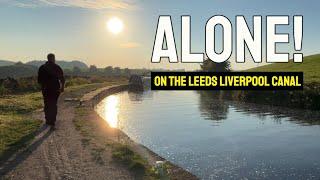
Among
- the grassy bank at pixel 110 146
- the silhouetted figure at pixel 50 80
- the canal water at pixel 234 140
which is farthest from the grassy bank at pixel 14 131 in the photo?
the canal water at pixel 234 140

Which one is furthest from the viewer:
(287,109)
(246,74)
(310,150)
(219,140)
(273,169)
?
(246,74)

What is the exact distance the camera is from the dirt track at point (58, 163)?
12.0m

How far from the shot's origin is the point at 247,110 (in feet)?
124

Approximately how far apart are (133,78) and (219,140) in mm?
71295

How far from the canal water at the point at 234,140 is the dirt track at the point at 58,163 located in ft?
12.2

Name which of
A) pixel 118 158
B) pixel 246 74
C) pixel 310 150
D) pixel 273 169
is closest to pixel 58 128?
pixel 118 158

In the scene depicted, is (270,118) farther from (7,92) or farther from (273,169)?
(7,92)

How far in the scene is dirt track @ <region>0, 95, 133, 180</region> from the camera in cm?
1202

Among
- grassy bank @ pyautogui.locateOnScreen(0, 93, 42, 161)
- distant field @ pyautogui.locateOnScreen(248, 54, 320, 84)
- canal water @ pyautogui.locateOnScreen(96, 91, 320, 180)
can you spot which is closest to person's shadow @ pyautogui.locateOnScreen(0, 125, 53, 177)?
grassy bank @ pyautogui.locateOnScreen(0, 93, 42, 161)

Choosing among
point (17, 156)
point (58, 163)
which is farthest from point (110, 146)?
point (17, 156)

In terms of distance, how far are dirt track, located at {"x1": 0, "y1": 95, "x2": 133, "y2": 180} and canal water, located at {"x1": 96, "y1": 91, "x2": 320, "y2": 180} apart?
3712 mm

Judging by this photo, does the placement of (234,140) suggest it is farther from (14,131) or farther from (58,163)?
(58,163)

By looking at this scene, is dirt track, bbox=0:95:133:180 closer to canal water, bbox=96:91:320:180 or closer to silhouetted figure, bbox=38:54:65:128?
silhouetted figure, bbox=38:54:65:128

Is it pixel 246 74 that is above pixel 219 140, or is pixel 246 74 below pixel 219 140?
above
